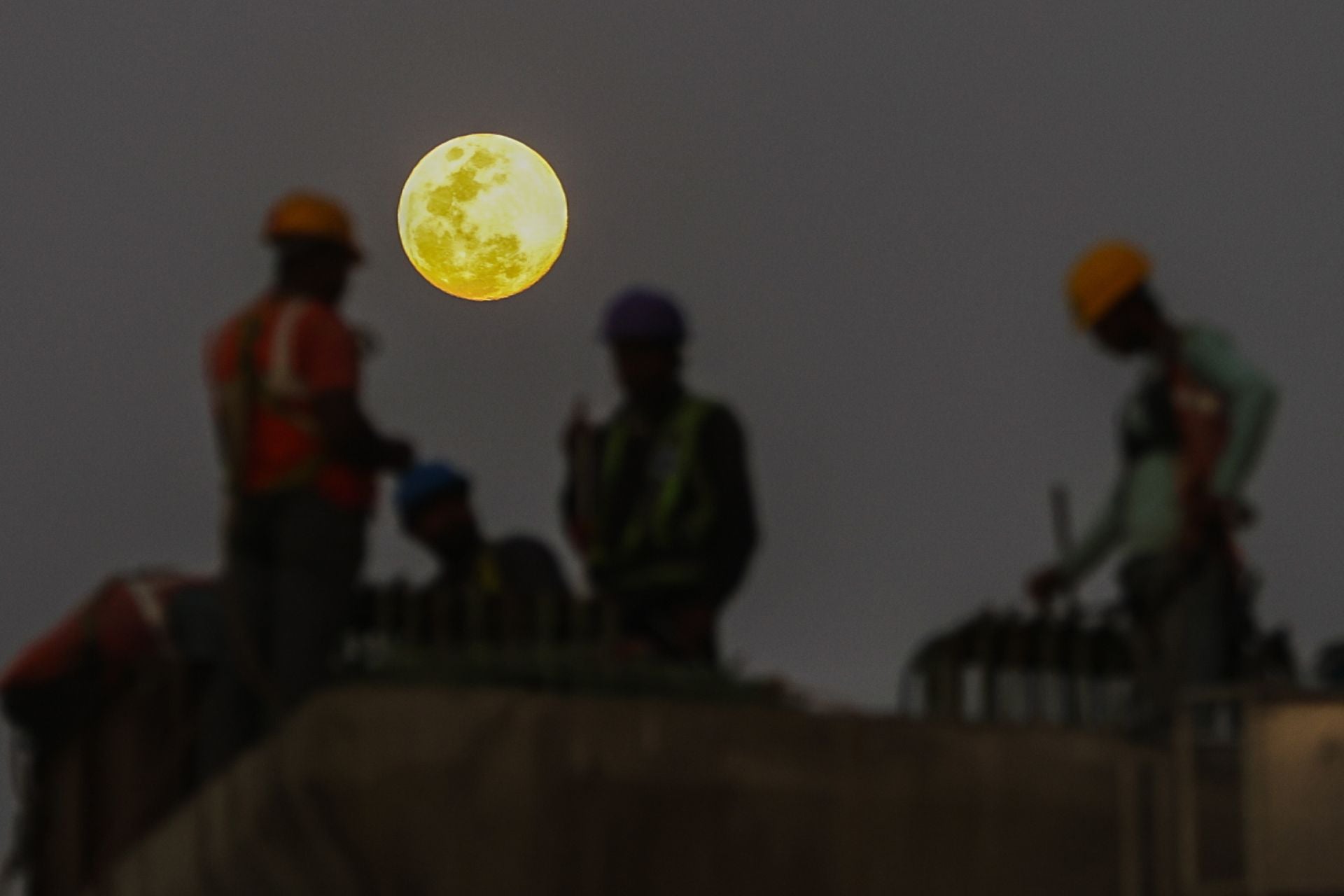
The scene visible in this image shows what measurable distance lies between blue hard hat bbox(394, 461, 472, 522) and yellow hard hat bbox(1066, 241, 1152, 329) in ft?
9.62

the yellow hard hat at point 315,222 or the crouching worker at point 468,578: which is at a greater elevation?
the yellow hard hat at point 315,222

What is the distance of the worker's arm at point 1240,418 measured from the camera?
14039 mm

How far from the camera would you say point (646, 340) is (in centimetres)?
1510

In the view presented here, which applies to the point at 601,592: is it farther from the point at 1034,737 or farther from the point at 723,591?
the point at 1034,737

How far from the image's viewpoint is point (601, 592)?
15.0 metres

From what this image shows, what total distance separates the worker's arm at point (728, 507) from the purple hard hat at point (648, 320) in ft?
1.22

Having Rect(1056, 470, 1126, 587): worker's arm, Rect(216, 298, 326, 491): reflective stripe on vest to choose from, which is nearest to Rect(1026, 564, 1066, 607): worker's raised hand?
Rect(1056, 470, 1126, 587): worker's arm

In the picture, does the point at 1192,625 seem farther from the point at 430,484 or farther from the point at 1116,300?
the point at 430,484

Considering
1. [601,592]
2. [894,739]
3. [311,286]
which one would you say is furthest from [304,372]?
[894,739]

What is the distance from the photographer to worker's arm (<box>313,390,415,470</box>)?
14062 millimetres

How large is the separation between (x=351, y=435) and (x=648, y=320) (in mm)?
1545

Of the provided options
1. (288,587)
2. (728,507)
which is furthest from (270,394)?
(728,507)

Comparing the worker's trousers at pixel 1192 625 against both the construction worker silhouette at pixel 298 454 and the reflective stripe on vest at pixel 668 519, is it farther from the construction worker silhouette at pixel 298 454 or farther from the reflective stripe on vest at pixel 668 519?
the construction worker silhouette at pixel 298 454

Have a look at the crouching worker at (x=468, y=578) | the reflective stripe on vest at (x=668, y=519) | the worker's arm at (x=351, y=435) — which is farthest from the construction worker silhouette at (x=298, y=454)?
the reflective stripe on vest at (x=668, y=519)
